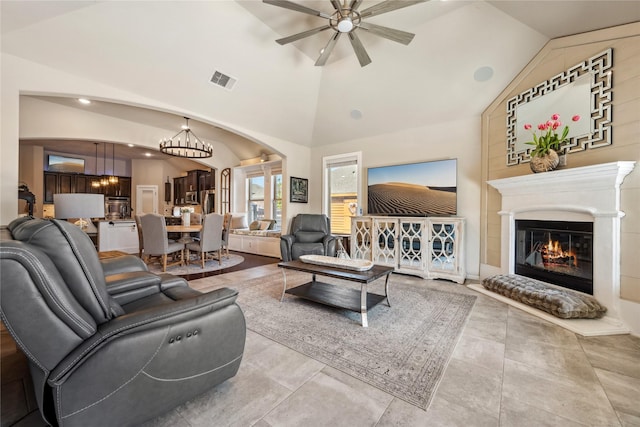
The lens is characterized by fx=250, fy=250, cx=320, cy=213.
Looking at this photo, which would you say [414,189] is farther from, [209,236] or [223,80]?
[209,236]

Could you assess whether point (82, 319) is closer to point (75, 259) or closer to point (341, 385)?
point (75, 259)

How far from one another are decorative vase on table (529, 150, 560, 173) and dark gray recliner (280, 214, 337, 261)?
2.95m

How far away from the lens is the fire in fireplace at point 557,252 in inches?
103

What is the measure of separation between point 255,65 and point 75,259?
3565 mm

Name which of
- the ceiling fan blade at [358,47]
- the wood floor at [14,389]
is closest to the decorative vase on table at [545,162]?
the ceiling fan blade at [358,47]

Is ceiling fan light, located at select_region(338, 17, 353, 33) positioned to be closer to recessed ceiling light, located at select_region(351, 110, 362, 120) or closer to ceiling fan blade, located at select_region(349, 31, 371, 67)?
ceiling fan blade, located at select_region(349, 31, 371, 67)

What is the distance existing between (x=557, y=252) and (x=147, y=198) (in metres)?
10.1

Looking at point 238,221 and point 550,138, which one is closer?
point 550,138

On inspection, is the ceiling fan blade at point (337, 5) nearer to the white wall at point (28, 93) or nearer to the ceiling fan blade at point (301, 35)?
the ceiling fan blade at point (301, 35)

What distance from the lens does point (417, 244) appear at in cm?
400

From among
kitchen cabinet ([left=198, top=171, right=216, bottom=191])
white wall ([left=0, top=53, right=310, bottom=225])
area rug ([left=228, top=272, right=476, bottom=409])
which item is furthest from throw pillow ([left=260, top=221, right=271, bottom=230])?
area rug ([left=228, top=272, right=476, bottom=409])

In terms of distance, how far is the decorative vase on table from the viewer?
8.91 feet

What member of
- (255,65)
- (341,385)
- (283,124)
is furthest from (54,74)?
(341,385)

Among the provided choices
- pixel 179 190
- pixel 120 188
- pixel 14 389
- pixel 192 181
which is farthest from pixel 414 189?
pixel 120 188
